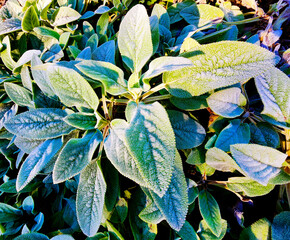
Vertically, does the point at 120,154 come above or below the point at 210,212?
above

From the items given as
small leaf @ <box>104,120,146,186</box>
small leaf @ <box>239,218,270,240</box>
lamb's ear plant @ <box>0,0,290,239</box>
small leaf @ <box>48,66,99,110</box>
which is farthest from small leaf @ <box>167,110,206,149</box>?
small leaf @ <box>239,218,270,240</box>

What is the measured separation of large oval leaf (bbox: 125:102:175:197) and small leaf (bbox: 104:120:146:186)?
74 millimetres

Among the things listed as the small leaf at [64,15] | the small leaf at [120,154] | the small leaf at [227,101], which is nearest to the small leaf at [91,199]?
the small leaf at [120,154]

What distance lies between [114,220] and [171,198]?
33cm

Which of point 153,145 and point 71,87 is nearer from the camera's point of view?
point 153,145

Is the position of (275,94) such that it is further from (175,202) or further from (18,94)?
(18,94)

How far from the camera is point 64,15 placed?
110 cm

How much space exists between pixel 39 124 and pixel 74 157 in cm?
21

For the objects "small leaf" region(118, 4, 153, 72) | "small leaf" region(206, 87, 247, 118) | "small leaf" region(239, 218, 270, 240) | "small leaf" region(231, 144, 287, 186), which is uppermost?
"small leaf" region(118, 4, 153, 72)

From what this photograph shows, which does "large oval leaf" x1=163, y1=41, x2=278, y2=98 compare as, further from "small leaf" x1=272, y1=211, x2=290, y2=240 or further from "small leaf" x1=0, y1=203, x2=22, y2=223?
"small leaf" x1=0, y1=203, x2=22, y2=223

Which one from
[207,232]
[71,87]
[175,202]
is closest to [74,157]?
[71,87]

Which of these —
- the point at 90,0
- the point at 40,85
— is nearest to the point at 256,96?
Answer: the point at 40,85

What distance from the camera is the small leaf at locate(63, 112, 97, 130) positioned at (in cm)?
79

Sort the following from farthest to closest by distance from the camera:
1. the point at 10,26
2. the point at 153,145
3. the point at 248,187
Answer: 1. the point at 10,26
2. the point at 248,187
3. the point at 153,145
